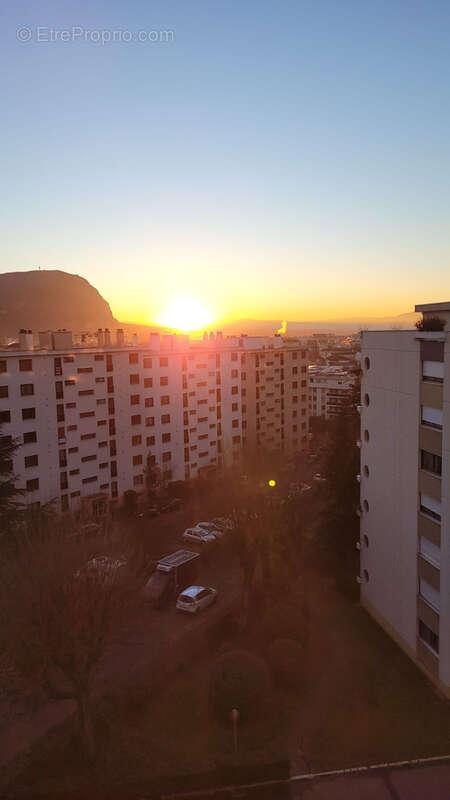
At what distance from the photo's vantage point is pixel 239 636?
61.7 ft

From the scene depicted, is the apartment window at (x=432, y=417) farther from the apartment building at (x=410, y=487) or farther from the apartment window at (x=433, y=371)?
the apartment window at (x=433, y=371)

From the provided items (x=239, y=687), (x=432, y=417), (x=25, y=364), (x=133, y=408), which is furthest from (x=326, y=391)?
(x=239, y=687)

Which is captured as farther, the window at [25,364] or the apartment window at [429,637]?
the window at [25,364]

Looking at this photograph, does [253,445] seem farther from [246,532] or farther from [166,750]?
[166,750]

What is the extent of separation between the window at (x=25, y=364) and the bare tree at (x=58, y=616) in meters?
19.3

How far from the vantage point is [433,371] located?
15031 mm

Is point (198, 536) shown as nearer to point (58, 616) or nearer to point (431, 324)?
point (58, 616)

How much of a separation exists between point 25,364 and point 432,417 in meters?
23.8

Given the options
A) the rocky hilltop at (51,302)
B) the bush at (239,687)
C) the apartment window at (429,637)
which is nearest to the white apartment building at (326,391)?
the apartment window at (429,637)

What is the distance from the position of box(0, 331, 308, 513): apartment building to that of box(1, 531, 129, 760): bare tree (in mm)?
16821

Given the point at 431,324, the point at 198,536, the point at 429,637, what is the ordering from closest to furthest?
the point at 431,324 → the point at 429,637 → the point at 198,536

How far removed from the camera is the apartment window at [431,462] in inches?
590

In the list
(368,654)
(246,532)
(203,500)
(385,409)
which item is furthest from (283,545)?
(203,500)

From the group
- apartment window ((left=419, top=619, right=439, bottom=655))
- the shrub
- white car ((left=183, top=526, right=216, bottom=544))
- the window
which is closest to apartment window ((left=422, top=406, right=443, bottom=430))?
the shrub
